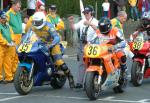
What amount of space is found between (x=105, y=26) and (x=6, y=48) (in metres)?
3.43

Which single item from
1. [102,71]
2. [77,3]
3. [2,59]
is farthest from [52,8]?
[77,3]

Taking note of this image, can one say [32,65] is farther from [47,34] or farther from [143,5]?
[143,5]

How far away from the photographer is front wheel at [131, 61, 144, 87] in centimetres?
1425

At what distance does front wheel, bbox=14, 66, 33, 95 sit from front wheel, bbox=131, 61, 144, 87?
257 centimetres

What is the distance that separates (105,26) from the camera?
1275 centimetres

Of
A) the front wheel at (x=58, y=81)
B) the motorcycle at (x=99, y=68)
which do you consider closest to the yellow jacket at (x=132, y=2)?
the front wheel at (x=58, y=81)

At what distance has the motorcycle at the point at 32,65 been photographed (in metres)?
12.9

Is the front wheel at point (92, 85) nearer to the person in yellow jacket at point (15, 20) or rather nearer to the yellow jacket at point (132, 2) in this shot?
the person in yellow jacket at point (15, 20)

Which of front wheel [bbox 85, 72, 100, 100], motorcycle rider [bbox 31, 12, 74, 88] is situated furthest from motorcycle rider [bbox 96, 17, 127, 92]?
motorcycle rider [bbox 31, 12, 74, 88]

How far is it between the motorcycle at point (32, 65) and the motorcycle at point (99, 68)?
1.06 m

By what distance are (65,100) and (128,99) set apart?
1.30 m

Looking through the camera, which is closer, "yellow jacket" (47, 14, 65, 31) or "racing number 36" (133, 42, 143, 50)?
"racing number 36" (133, 42, 143, 50)

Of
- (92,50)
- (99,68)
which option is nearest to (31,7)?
(92,50)

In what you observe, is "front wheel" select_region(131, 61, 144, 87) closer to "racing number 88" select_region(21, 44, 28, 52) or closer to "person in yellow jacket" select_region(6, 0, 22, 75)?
"racing number 88" select_region(21, 44, 28, 52)
